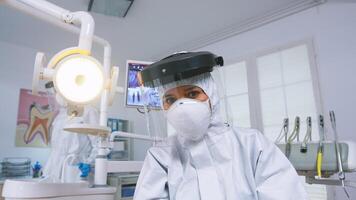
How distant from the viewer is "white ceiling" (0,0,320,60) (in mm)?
2352

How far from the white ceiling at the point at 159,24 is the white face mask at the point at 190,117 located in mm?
1634

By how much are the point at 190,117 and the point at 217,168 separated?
198mm

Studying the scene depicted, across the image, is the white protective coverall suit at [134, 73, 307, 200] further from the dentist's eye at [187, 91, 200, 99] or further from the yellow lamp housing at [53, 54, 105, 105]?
the yellow lamp housing at [53, 54, 105, 105]

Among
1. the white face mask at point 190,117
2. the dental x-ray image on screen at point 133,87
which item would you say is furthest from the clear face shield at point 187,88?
the dental x-ray image on screen at point 133,87

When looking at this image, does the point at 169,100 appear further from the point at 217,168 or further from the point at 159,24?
the point at 159,24

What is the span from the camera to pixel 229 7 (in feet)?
7.90

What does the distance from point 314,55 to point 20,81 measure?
3.06 metres

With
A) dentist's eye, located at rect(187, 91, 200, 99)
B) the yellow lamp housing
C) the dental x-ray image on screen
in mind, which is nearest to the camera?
the yellow lamp housing

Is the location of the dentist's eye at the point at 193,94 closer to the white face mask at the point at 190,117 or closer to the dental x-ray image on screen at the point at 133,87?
the white face mask at the point at 190,117

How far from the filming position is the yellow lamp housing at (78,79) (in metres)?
0.65

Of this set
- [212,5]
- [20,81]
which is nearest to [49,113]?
[20,81]

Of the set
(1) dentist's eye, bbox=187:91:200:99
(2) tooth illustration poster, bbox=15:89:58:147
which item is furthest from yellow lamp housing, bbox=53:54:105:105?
(2) tooth illustration poster, bbox=15:89:58:147

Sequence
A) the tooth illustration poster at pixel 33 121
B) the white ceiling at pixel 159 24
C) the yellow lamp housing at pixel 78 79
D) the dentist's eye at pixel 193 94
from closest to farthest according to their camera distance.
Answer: the yellow lamp housing at pixel 78 79 → the dentist's eye at pixel 193 94 → the white ceiling at pixel 159 24 → the tooth illustration poster at pixel 33 121

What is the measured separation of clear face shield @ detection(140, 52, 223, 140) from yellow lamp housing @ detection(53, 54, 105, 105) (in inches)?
9.3
